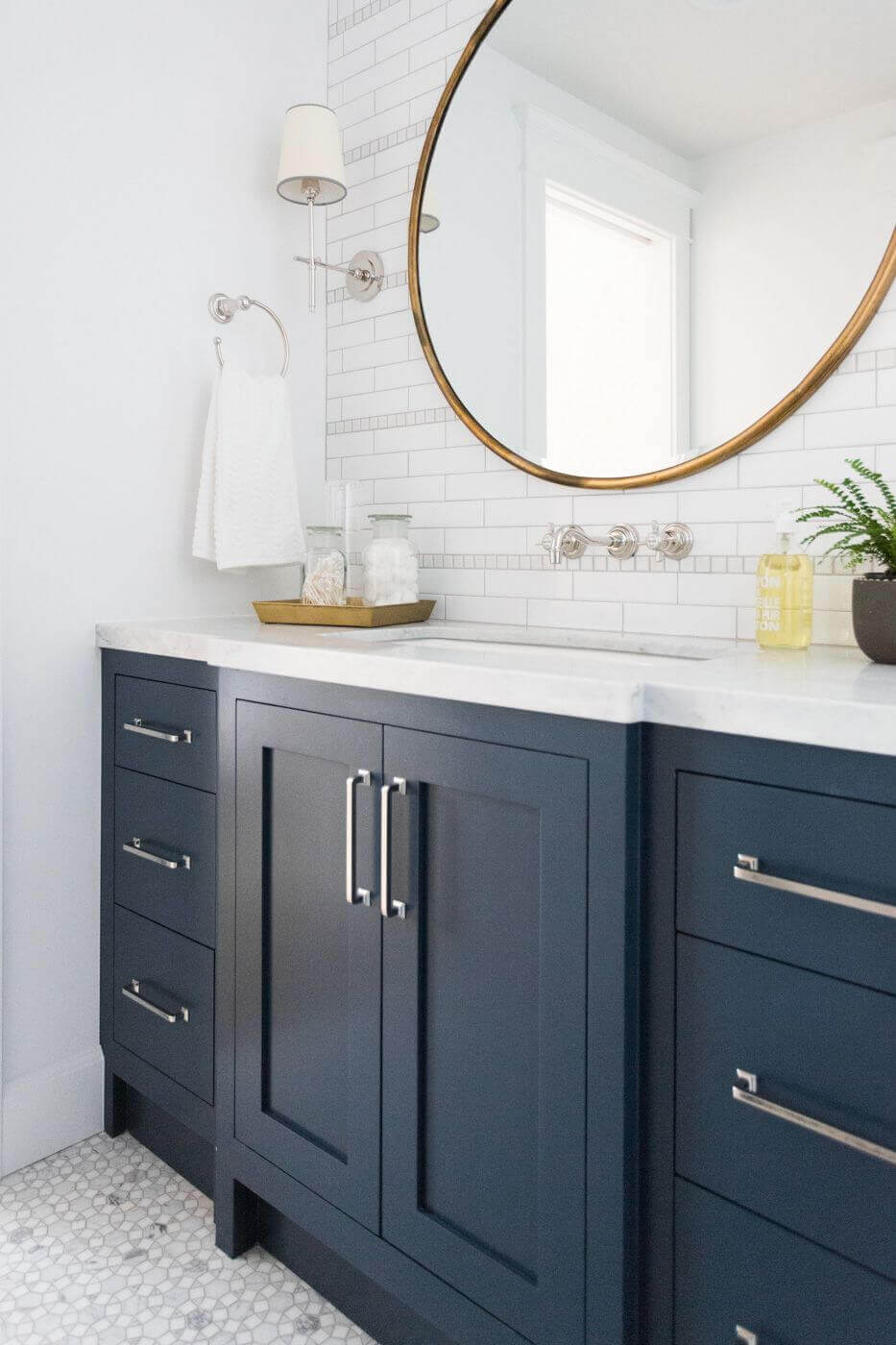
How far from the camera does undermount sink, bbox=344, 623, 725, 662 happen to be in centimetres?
160

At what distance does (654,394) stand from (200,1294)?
170 cm

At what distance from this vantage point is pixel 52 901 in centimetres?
198

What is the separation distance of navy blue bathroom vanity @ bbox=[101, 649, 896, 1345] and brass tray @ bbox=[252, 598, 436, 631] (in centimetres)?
29

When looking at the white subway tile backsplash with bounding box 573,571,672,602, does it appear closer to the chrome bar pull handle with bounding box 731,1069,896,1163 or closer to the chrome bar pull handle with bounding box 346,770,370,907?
the chrome bar pull handle with bounding box 346,770,370,907

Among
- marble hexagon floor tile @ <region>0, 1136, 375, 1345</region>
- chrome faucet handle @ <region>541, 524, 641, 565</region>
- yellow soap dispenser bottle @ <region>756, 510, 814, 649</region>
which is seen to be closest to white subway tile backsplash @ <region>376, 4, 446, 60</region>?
chrome faucet handle @ <region>541, 524, 641, 565</region>

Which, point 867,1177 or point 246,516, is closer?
point 867,1177

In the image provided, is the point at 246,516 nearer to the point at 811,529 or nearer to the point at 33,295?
the point at 33,295

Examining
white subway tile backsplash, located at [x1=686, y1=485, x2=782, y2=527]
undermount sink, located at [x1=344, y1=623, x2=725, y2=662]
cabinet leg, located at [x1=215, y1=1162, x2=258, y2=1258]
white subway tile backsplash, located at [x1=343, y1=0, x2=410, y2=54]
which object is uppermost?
white subway tile backsplash, located at [x1=343, y1=0, x2=410, y2=54]

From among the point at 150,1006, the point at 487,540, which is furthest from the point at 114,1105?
the point at 487,540

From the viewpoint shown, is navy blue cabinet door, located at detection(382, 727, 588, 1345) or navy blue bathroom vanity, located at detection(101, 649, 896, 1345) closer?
navy blue bathroom vanity, located at detection(101, 649, 896, 1345)

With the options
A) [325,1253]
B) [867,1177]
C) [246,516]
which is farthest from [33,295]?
[867,1177]

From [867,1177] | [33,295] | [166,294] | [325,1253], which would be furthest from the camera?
[166,294]

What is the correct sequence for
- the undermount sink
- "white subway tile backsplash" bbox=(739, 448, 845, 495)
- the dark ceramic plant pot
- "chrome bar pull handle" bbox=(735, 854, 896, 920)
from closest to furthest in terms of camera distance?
"chrome bar pull handle" bbox=(735, 854, 896, 920) → the dark ceramic plant pot → "white subway tile backsplash" bbox=(739, 448, 845, 495) → the undermount sink

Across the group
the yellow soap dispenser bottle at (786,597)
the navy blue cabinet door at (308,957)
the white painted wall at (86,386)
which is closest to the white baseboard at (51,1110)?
the white painted wall at (86,386)
